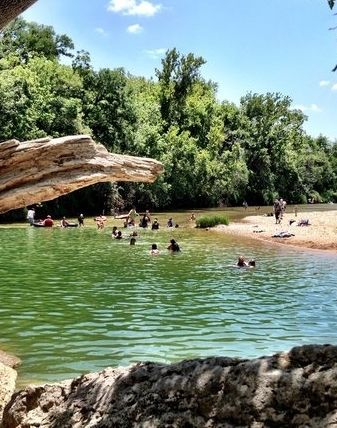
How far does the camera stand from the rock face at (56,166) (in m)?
7.73

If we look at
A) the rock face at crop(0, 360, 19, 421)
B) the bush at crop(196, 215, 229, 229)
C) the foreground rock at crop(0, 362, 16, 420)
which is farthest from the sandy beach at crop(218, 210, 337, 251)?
A: the foreground rock at crop(0, 362, 16, 420)

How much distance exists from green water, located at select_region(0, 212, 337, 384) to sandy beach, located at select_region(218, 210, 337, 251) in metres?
4.12

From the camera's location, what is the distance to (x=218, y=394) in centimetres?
299

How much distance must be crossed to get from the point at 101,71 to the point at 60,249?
36609 mm

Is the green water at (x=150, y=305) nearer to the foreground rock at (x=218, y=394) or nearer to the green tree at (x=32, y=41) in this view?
the foreground rock at (x=218, y=394)

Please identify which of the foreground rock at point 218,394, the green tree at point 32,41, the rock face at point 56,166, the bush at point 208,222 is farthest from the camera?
the green tree at point 32,41

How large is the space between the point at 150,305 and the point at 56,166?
12.0 m

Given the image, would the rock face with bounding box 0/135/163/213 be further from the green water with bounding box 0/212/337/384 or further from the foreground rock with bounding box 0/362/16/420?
Result: the green water with bounding box 0/212/337/384

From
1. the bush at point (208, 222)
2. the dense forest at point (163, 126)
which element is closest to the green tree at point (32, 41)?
the dense forest at point (163, 126)

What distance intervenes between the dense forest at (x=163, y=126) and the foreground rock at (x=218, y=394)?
51.6 metres

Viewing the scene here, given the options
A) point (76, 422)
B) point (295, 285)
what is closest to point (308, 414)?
point (76, 422)

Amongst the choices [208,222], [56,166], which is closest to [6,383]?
[56,166]

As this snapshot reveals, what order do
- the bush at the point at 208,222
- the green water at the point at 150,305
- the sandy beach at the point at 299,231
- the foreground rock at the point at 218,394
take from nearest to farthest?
the foreground rock at the point at 218,394 < the green water at the point at 150,305 < the sandy beach at the point at 299,231 < the bush at the point at 208,222

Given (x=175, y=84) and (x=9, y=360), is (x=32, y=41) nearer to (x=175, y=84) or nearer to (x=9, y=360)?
(x=175, y=84)
